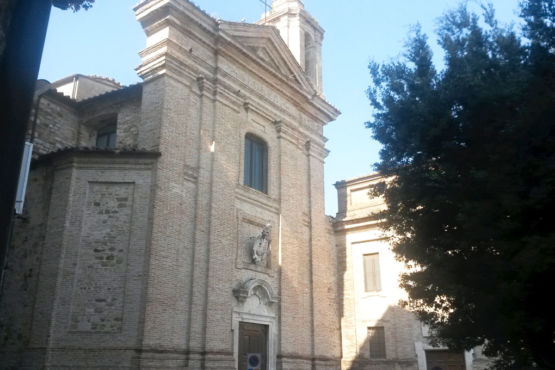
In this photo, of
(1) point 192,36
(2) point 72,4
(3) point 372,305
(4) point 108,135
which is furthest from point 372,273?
(2) point 72,4

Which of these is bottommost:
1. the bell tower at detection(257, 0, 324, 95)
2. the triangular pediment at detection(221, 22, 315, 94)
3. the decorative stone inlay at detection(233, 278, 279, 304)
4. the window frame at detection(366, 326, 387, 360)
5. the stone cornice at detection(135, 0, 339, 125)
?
the window frame at detection(366, 326, 387, 360)

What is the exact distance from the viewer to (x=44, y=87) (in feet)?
47.4

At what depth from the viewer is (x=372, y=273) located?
20.5 m

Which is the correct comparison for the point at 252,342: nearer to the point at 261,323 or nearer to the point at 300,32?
the point at 261,323

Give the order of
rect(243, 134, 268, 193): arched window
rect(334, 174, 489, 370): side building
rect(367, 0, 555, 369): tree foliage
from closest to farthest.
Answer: rect(367, 0, 555, 369): tree foliage, rect(243, 134, 268, 193): arched window, rect(334, 174, 489, 370): side building

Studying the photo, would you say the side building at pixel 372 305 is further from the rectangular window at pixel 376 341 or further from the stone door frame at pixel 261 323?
the stone door frame at pixel 261 323

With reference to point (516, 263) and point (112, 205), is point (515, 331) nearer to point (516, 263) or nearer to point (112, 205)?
point (516, 263)

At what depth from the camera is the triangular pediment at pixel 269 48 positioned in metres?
16.6

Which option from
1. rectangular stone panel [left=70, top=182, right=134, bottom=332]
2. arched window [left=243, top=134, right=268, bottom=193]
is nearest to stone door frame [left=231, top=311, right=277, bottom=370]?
rectangular stone panel [left=70, top=182, right=134, bottom=332]

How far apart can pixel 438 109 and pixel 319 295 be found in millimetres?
9174

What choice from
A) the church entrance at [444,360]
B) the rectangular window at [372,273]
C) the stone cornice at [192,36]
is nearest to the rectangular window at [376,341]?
the rectangular window at [372,273]

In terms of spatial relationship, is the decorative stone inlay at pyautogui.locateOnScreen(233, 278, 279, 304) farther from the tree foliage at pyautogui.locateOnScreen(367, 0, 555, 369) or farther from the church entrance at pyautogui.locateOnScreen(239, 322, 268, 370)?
the tree foliage at pyautogui.locateOnScreen(367, 0, 555, 369)

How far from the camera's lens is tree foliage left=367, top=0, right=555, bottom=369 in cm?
809

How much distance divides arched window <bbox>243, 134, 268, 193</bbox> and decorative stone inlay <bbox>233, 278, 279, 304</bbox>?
9.67 feet
